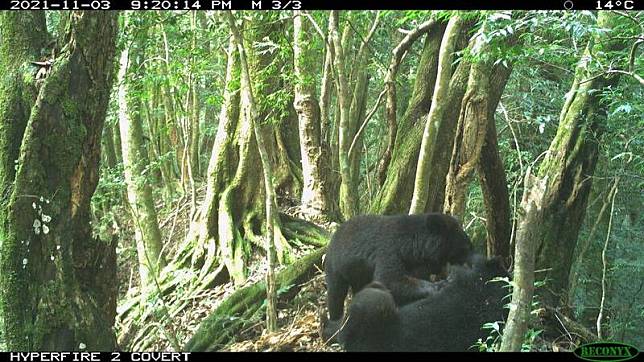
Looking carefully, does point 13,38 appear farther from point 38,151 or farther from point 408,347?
point 408,347

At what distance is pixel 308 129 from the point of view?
9.27 meters

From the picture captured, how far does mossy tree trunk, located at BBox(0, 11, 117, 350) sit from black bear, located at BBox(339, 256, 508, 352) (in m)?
2.25

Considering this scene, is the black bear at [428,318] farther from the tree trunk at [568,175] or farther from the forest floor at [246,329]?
the tree trunk at [568,175]

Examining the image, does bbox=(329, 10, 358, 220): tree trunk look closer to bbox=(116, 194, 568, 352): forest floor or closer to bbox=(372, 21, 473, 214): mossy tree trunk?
bbox=(372, 21, 473, 214): mossy tree trunk

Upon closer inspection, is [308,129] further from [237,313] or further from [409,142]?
[237,313]

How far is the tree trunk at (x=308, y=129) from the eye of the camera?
27.5ft

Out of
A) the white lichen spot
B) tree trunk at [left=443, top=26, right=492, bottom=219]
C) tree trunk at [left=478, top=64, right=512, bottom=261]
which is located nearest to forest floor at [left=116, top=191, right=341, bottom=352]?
the white lichen spot

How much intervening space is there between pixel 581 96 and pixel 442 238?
2.05m

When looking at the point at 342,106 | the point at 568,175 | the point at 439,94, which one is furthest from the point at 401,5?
the point at 568,175

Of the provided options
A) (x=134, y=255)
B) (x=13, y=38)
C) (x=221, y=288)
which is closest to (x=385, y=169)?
(x=221, y=288)

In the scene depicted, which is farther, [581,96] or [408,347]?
[581,96]

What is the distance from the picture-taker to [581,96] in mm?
6520

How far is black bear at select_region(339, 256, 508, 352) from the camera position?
217 inches

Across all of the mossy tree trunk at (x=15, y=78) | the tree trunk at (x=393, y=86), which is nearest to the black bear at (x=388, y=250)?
the tree trunk at (x=393, y=86)
